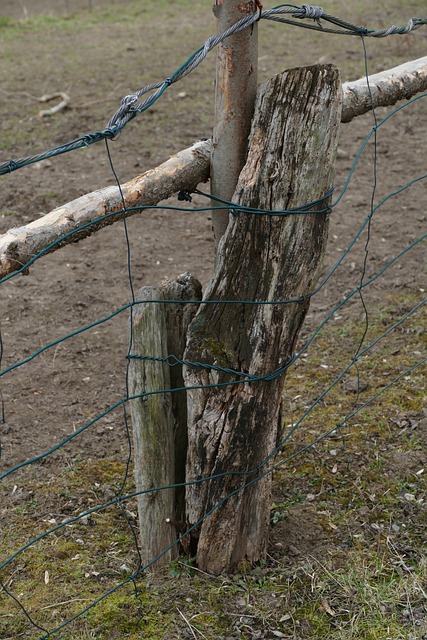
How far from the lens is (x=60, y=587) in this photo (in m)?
2.82

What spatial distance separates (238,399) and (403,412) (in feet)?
4.74

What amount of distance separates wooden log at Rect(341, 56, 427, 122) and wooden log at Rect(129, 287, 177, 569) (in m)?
0.99

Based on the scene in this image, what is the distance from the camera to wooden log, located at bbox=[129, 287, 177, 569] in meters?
2.60

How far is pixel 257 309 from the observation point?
252 cm

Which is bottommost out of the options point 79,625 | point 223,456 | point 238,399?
point 79,625

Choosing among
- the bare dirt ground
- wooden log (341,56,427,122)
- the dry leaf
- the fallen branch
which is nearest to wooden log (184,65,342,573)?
the fallen branch

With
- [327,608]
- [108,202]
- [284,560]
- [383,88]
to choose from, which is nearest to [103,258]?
[383,88]

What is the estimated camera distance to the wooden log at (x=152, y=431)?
260 centimetres

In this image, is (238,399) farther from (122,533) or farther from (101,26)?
(101,26)

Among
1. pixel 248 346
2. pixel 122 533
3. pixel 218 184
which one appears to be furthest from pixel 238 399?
pixel 122 533

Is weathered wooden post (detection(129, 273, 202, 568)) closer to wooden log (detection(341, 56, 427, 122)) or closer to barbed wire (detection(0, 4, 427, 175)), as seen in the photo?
barbed wire (detection(0, 4, 427, 175))

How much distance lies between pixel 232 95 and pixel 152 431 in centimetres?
111

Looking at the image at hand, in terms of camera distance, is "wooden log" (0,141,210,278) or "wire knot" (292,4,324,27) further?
"wire knot" (292,4,324,27)

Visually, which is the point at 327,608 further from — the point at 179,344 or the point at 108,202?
the point at 108,202
